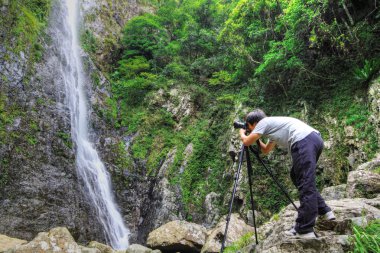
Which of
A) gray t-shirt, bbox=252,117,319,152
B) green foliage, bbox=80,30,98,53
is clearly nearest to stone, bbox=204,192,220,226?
gray t-shirt, bbox=252,117,319,152

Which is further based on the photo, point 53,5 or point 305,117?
point 53,5

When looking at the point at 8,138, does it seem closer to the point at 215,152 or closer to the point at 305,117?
the point at 215,152

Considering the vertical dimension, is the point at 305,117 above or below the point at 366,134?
above

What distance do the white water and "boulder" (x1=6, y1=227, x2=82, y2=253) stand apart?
3480 millimetres

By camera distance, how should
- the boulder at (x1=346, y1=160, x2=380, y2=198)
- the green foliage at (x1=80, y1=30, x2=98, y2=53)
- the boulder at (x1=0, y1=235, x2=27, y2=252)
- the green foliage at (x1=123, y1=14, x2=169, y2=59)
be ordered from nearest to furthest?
the boulder at (x1=346, y1=160, x2=380, y2=198), the boulder at (x1=0, y1=235, x2=27, y2=252), the green foliage at (x1=80, y1=30, x2=98, y2=53), the green foliage at (x1=123, y1=14, x2=169, y2=59)

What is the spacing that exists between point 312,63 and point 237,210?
19.0 feet

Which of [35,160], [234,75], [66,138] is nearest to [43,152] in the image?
[35,160]

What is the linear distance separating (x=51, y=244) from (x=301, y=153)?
20.7 feet

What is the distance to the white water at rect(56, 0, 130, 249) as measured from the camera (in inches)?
428

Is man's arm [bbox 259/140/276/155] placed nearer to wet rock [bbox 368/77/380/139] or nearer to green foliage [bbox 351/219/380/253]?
green foliage [bbox 351/219/380/253]

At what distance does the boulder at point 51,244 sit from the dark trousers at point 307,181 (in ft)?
19.2

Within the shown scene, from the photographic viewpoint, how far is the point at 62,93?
515 inches

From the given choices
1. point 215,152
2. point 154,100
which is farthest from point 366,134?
point 154,100

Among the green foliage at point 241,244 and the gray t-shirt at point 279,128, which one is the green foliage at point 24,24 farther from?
the gray t-shirt at point 279,128
